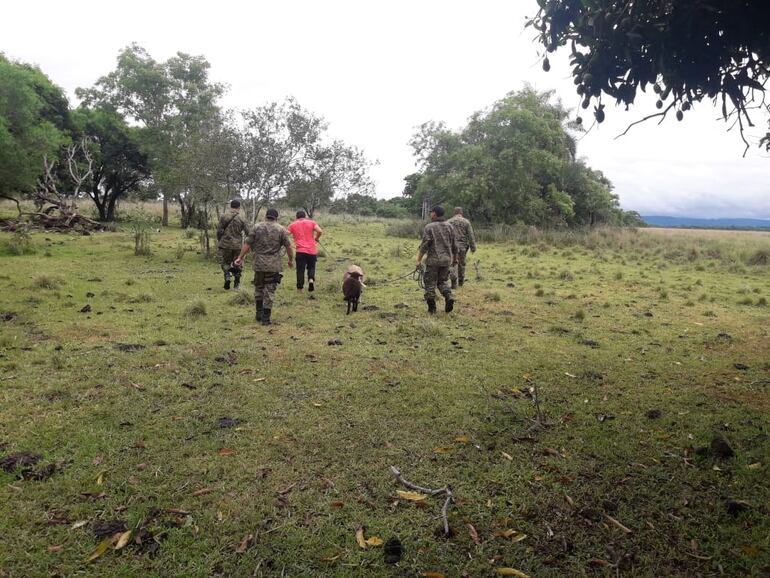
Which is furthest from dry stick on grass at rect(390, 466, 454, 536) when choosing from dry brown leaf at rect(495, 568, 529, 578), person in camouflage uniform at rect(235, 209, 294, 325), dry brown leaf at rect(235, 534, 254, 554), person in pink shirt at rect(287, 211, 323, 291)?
person in pink shirt at rect(287, 211, 323, 291)

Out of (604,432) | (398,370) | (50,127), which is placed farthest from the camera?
(50,127)

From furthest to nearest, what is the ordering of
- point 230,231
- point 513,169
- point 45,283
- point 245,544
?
point 513,169, point 230,231, point 45,283, point 245,544

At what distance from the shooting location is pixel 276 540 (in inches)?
128

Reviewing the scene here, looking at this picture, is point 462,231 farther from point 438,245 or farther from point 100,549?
point 100,549

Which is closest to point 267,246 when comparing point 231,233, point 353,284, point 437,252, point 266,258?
point 266,258

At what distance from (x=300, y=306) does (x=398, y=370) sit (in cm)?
444

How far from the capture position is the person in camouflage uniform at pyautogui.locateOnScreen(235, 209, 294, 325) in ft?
28.9

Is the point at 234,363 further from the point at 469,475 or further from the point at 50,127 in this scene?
the point at 50,127

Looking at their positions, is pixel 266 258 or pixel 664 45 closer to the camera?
pixel 664 45

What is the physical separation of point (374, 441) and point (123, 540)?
2.17 metres

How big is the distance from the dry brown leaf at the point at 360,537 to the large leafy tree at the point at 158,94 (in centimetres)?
3196

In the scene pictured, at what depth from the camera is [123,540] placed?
3.17 metres

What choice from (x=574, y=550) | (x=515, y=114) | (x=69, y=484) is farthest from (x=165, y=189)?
(x=574, y=550)

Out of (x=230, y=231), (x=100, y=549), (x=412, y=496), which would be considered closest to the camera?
(x=100, y=549)
